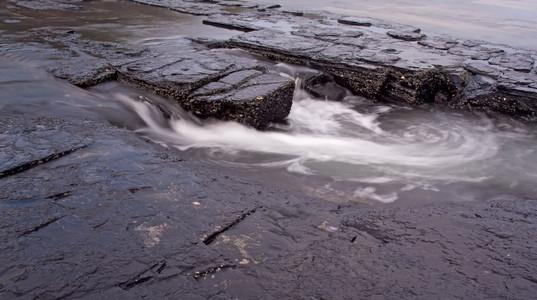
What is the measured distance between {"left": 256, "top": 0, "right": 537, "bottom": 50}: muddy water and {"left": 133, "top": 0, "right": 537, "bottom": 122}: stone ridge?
1.47 meters

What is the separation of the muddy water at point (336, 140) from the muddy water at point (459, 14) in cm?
349

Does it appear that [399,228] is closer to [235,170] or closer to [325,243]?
[325,243]

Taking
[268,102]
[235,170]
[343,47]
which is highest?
[343,47]

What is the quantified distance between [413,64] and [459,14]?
606cm

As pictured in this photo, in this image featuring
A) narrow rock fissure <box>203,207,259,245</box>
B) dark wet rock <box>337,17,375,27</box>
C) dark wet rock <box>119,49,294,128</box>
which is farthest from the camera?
dark wet rock <box>337,17,375,27</box>

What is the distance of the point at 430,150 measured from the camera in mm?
3887

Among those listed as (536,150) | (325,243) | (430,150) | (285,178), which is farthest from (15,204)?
(536,150)

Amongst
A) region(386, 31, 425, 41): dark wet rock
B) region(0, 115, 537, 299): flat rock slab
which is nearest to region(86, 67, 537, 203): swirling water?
Result: region(0, 115, 537, 299): flat rock slab

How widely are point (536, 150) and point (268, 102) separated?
2.65 metres

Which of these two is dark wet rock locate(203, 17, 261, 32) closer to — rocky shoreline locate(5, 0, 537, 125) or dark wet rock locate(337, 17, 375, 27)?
rocky shoreline locate(5, 0, 537, 125)

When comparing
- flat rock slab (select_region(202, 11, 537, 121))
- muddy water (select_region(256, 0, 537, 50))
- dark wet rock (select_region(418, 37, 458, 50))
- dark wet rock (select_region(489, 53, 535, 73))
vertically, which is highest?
muddy water (select_region(256, 0, 537, 50))

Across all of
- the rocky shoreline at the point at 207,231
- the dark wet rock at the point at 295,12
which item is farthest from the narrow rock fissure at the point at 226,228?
the dark wet rock at the point at 295,12

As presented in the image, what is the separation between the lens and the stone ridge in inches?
174

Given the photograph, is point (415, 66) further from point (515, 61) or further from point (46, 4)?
point (46, 4)
